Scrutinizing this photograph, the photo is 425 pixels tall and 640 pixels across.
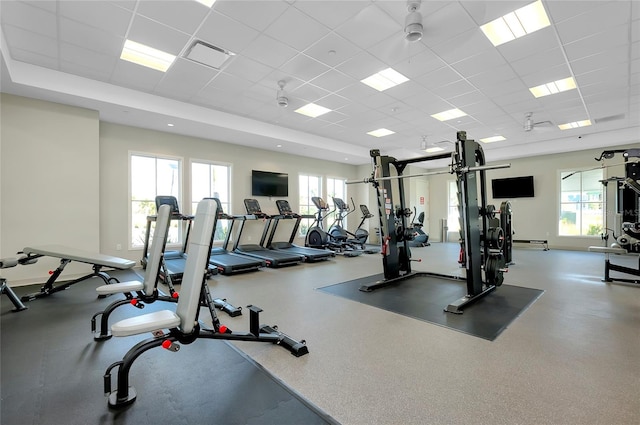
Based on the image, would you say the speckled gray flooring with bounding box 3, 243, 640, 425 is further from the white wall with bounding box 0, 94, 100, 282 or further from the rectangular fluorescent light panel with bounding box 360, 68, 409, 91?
the rectangular fluorescent light panel with bounding box 360, 68, 409, 91

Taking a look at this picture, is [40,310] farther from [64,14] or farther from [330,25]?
[330,25]

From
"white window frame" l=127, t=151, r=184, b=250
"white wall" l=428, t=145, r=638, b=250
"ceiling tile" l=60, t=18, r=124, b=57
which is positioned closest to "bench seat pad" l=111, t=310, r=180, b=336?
"ceiling tile" l=60, t=18, r=124, b=57

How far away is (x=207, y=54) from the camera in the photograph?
4.12m

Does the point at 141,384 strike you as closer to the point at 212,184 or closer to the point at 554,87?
the point at 212,184

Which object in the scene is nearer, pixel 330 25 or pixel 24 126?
pixel 330 25

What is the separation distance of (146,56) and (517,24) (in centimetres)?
510

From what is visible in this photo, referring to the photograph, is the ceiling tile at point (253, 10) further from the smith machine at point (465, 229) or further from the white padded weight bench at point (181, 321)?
the white padded weight bench at point (181, 321)

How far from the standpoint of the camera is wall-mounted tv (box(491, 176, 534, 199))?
9.83 metres

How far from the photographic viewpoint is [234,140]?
7.70m

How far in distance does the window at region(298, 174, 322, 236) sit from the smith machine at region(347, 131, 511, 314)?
5.22 m

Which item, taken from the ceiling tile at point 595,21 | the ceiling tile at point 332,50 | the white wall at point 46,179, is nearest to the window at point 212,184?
the white wall at point 46,179

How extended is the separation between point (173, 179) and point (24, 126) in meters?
2.75

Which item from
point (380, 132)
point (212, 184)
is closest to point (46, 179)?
point (212, 184)

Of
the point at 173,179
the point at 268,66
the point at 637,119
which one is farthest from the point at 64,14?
the point at 637,119
